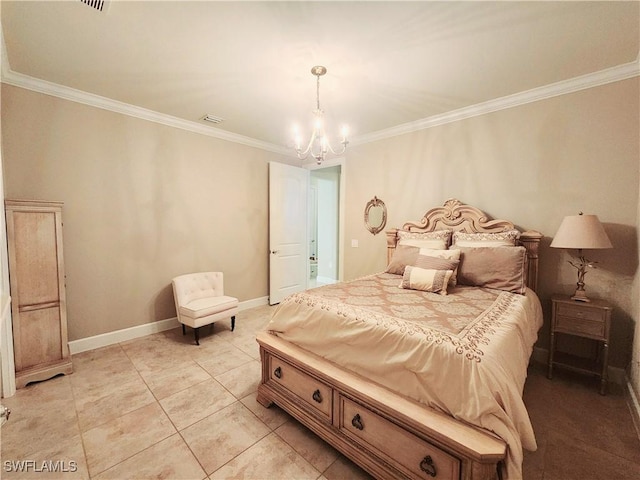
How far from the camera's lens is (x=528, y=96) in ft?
8.46

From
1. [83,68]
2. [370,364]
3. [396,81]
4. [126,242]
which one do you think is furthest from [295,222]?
[370,364]

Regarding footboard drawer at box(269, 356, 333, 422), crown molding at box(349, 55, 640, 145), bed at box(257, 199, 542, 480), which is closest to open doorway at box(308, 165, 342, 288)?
crown molding at box(349, 55, 640, 145)

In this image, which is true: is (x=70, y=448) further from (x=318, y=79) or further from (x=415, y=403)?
(x=318, y=79)

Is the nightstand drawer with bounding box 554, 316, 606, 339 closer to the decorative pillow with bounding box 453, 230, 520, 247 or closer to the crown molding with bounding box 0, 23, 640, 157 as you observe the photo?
the decorative pillow with bounding box 453, 230, 520, 247

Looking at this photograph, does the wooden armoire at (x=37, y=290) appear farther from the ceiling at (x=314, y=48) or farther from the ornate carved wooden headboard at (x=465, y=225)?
the ornate carved wooden headboard at (x=465, y=225)

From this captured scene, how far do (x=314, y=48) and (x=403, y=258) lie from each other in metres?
2.10

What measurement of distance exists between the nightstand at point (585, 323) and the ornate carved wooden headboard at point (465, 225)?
34cm

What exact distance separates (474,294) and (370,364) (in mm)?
1229

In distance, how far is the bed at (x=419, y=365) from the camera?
110 centimetres

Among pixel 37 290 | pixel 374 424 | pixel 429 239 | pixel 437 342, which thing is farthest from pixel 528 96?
pixel 37 290

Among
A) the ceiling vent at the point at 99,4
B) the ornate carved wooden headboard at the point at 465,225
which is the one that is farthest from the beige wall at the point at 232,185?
the ceiling vent at the point at 99,4

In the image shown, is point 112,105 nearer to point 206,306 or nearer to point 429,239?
point 206,306

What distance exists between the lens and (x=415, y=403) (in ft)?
4.17

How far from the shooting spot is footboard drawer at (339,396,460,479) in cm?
114
